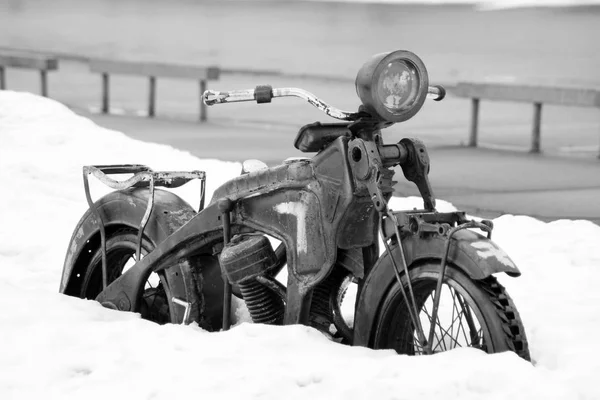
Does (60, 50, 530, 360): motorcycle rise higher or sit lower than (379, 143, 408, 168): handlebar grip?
lower

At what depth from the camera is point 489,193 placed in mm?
9453

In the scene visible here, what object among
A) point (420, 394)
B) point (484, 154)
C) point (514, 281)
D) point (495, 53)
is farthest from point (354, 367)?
point (495, 53)

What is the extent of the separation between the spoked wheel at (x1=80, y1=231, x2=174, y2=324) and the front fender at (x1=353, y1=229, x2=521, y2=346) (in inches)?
37.8

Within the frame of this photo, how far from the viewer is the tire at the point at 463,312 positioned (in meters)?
3.63

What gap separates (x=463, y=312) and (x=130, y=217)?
1512mm

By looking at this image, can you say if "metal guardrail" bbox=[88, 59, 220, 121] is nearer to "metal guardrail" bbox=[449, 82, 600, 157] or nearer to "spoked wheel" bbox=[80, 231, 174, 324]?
"metal guardrail" bbox=[449, 82, 600, 157]

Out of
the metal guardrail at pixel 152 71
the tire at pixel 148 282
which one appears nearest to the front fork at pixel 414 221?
the tire at pixel 148 282

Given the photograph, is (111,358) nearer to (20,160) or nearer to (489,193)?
(20,160)

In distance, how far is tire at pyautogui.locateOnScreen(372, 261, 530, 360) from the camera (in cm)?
363

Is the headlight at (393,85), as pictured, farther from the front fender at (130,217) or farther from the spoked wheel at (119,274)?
the spoked wheel at (119,274)

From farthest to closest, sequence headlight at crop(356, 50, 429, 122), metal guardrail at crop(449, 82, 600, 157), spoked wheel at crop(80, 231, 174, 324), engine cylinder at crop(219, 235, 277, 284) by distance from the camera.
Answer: metal guardrail at crop(449, 82, 600, 157) < spoked wheel at crop(80, 231, 174, 324) < engine cylinder at crop(219, 235, 277, 284) < headlight at crop(356, 50, 429, 122)

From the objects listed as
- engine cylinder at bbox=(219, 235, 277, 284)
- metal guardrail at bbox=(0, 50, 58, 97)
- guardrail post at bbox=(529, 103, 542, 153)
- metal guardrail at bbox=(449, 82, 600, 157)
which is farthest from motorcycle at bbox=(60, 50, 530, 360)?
metal guardrail at bbox=(0, 50, 58, 97)

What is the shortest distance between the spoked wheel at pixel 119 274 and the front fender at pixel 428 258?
3.15 ft

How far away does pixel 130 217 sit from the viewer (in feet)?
15.8
